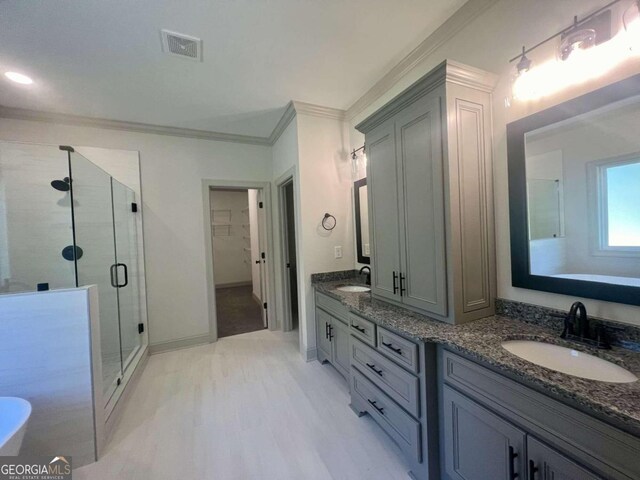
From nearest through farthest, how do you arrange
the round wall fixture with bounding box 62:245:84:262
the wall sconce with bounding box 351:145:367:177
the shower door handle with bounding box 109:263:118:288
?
the round wall fixture with bounding box 62:245:84:262 → the shower door handle with bounding box 109:263:118:288 → the wall sconce with bounding box 351:145:367:177

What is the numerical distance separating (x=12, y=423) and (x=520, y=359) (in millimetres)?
2406

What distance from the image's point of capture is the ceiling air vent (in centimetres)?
181

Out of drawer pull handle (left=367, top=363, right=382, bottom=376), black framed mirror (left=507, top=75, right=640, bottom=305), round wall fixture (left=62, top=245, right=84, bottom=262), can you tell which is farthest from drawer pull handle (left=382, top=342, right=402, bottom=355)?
round wall fixture (left=62, top=245, right=84, bottom=262)

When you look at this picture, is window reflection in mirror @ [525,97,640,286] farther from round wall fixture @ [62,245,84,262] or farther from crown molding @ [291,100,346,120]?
round wall fixture @ [62,245,84,262]

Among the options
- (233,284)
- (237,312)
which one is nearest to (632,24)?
(237,312)

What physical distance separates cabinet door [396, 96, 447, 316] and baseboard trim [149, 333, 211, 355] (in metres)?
2.83

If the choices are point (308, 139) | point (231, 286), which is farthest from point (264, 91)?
point (231, 286)

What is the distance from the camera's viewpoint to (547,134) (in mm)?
1345

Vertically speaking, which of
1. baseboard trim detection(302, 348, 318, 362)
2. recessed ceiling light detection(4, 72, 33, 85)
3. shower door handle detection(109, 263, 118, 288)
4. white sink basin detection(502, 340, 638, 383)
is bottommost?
baseboard trim detection(302, 348, 318, 362)

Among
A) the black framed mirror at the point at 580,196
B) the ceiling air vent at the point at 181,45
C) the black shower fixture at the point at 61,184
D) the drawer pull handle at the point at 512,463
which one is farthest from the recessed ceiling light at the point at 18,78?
the drawer pull handle at the point at 512,463

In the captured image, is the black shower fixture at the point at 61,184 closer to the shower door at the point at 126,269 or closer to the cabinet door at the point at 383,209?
the shower door at the point at 126,269

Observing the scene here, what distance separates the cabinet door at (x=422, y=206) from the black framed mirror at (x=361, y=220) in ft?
3.54

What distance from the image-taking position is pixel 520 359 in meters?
1.01

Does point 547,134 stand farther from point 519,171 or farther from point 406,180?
point 406,180
